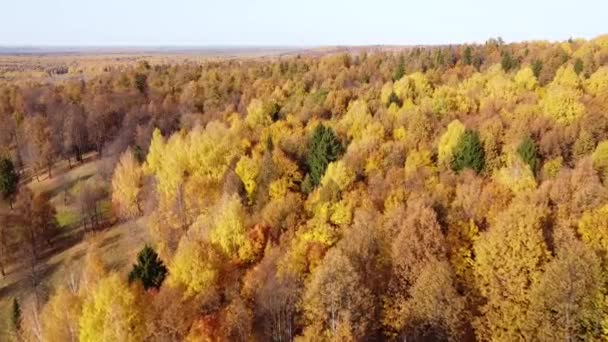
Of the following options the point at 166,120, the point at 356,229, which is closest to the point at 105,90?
the point at 166,120

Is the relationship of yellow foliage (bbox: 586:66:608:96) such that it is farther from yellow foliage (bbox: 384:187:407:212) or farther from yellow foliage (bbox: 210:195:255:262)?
yellow foliage (bbox: 210:195:255:262)

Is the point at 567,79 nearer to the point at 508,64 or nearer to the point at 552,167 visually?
the point at 508,64

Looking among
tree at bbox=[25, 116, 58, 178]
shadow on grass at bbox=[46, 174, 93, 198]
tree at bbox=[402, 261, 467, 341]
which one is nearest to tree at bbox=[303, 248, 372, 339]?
tree at bbox=[402, 261, 467, 341]

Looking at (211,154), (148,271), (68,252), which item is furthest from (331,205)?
(68,252)

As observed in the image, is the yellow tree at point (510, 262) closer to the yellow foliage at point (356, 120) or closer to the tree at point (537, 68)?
the yellow foliage at point (356, 120)

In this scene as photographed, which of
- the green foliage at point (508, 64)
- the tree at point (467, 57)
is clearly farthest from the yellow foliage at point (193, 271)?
the tree at point (467, 57)

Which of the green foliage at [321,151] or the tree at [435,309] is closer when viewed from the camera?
the tree at [435,309]
